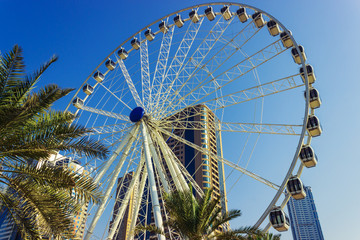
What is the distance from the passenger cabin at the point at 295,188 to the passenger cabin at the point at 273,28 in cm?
1319

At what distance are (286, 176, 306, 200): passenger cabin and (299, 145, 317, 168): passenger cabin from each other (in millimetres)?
1492

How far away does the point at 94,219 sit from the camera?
19922 millimetres

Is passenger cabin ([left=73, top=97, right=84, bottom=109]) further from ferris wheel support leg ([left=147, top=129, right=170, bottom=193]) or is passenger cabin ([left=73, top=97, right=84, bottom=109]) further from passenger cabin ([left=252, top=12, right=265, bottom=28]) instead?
passenger cabin ([left=252, top=12, right=265, bottom=28])

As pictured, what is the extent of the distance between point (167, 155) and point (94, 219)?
6.40m

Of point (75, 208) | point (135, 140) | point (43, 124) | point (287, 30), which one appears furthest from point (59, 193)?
point (287, 30)

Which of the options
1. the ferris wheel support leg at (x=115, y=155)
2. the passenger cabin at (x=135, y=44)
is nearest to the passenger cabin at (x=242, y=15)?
the passenger cabin at (x=135, y=44)

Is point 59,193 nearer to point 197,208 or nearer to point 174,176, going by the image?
point 197,208

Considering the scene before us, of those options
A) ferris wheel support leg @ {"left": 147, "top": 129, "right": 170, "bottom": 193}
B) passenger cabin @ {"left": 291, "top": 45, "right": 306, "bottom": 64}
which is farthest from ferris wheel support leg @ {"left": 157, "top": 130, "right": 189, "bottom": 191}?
passenger cabin @ {"left": 291, "top": 45, "right": 306, "bottom": 64}

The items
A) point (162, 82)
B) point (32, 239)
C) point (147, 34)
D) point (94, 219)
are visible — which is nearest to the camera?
point (32, 239)

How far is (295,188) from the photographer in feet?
57.1

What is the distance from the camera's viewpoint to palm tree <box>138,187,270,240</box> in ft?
47.5

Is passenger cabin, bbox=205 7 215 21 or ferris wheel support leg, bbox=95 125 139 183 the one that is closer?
ferris wheel support leg, bbox=95 125 139 183

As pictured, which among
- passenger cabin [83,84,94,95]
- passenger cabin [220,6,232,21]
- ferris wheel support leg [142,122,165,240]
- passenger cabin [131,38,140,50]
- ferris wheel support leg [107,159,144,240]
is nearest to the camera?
ferris wheel support leg [142,122,165,240]

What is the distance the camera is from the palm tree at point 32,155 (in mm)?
9172
